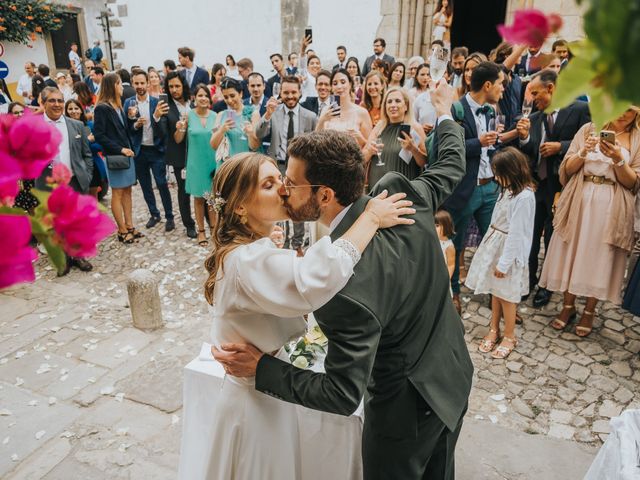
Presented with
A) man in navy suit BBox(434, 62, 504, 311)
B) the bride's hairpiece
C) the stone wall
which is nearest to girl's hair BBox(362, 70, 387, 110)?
man in navy suit BBox(434, 62, 504, 311)

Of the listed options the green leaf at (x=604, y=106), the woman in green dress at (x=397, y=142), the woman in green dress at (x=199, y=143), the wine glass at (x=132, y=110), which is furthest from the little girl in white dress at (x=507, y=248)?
the wine glass at (x=132, y=110)

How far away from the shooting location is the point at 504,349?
4504 mm

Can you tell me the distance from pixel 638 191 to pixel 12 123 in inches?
192

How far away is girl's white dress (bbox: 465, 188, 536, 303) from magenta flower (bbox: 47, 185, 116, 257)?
4055 millimetres

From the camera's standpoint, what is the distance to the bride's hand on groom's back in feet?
6.14

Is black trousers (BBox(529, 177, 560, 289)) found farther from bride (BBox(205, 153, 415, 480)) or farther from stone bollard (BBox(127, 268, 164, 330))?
stone bollard (BBox(127, 268, 164, 330))

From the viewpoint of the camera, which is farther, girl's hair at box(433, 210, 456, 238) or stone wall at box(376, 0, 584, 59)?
stone wall at box(376, 0, 584, 59)

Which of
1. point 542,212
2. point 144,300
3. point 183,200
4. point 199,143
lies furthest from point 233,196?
point 183,200

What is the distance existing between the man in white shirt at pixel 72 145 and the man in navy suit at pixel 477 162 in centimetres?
455

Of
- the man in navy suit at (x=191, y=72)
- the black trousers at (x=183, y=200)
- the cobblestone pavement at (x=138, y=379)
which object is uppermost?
the man in navy suit at (x=191, y=72)

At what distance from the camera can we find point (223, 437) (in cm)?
214

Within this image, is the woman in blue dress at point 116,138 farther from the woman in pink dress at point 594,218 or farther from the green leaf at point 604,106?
the green leaf at point 604,106

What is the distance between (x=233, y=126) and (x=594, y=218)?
4324 mm

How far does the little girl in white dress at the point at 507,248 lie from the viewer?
4.30 m
